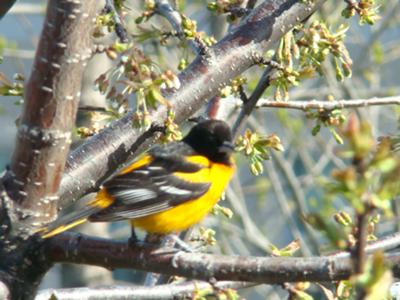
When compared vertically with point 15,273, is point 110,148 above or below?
above

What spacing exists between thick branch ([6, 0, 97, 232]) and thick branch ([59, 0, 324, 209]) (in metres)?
0.49

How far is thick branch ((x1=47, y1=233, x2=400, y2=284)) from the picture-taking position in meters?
2.52

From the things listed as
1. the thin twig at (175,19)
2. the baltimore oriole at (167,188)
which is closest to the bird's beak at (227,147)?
the baltimore oriole at (167,188)

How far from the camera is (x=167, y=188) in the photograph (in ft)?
12.3

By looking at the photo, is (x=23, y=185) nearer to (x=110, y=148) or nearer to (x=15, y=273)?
(x=15, y=273)

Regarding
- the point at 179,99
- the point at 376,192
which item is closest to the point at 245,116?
the point at 179,99

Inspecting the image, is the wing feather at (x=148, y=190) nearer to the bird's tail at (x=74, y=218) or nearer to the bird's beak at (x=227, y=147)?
the bird's tail at (x=74, y=218)

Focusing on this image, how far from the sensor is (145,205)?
11.9 feet

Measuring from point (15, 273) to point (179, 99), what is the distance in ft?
3.73

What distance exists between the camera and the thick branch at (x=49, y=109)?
104 inches

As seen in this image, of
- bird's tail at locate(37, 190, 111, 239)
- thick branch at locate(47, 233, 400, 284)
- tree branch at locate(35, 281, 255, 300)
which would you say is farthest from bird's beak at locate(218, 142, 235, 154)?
thick branch at locate(47, 233, 400, 284)

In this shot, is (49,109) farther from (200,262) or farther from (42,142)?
(200,262)

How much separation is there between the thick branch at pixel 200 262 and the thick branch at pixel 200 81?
0.53 metres

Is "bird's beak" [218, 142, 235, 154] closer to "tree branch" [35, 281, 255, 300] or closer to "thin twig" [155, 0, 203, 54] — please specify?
"thin twig" [155, 0, 203, 54]
